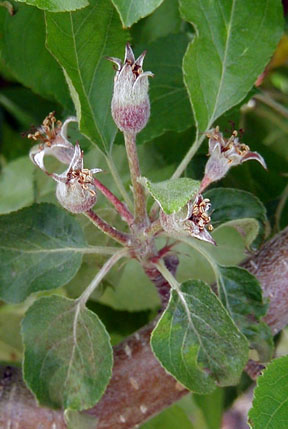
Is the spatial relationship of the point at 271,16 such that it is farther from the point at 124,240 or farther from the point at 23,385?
the point at 23,385

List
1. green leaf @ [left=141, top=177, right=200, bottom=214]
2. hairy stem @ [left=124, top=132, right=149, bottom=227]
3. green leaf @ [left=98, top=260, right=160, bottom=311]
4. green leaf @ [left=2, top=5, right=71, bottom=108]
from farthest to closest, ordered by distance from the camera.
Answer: green leaf @ [left=98, top=260, right=160, bottom=311] → green leaf @ [left=2, top=5, right=71, bottom=108] → hairy stem @ [left=124, top=132, right=149, bottom=227] → green leaf @ [left=141, top=177, right=200, bottom=214]

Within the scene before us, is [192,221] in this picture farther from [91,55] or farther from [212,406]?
[212,406]

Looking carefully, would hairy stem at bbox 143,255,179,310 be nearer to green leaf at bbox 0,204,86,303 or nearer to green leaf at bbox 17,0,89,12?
green leaf at bbox 0,204,86,303

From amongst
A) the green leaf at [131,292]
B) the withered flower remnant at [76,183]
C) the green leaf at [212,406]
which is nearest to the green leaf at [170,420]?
the green leaf at [212,406]

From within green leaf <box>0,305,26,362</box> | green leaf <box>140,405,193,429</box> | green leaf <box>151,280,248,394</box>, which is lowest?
green leaf <box>0,305,26,362</box>

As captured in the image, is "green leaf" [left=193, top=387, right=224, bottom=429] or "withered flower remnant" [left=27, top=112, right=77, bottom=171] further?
"green leaf" [left=193, top=387, right=224, bottom=429]

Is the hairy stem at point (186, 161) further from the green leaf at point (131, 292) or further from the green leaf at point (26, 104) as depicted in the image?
the green leaf at point (26, 104)

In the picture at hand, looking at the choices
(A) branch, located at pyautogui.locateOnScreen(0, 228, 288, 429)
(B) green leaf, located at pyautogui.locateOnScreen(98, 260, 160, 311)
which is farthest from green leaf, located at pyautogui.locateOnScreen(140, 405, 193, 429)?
(A) branch, located at pyautogui.locateOnScreen(0, 228, 288, 429)

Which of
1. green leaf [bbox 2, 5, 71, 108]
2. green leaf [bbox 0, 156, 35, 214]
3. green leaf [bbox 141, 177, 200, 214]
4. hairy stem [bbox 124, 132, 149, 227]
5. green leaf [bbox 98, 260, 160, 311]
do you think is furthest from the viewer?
green leaf [bbox 0, 156, 35, 214]
